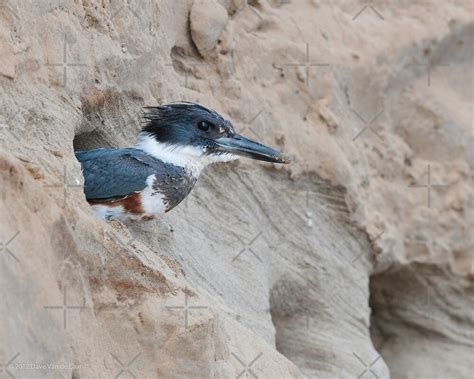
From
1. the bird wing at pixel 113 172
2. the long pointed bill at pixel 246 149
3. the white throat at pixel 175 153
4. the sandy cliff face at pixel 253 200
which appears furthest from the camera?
Result: the long pointed bill at pixel 246 149

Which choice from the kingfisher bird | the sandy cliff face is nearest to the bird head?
the kingfisher bird

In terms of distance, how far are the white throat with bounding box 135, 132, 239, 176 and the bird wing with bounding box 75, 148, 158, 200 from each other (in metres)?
0.24

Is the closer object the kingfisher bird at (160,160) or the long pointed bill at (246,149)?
the kingfisher bird at (160,160)

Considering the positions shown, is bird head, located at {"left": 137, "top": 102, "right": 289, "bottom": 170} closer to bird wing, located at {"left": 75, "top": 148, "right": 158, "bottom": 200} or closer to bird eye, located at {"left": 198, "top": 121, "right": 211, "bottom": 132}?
bird eye, located at {"left": 198, "top": 121, "right": 211, "bottom": 132}

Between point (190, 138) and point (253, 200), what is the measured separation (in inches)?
41.2

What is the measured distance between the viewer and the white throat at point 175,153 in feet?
16.8

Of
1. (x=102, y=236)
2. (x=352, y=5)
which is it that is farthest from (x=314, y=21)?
(x=102, y=236)

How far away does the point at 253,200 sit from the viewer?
6.11 m

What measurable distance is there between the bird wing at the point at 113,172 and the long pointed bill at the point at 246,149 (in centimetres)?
48

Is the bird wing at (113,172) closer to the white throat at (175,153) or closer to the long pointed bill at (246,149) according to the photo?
the white throat at (175,153)

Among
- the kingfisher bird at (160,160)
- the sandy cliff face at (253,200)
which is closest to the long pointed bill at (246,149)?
the kingfisher bird at (160,160)

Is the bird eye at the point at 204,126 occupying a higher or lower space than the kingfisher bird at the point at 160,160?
higher

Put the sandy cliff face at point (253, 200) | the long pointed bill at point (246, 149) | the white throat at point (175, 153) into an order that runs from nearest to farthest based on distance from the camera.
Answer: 1. the sandy cliff face at point (253, 200)
2. the white throat at point (175, 153)
3. the long pointed bill at point (246, 149)

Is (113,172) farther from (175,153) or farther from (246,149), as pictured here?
(246,149)
